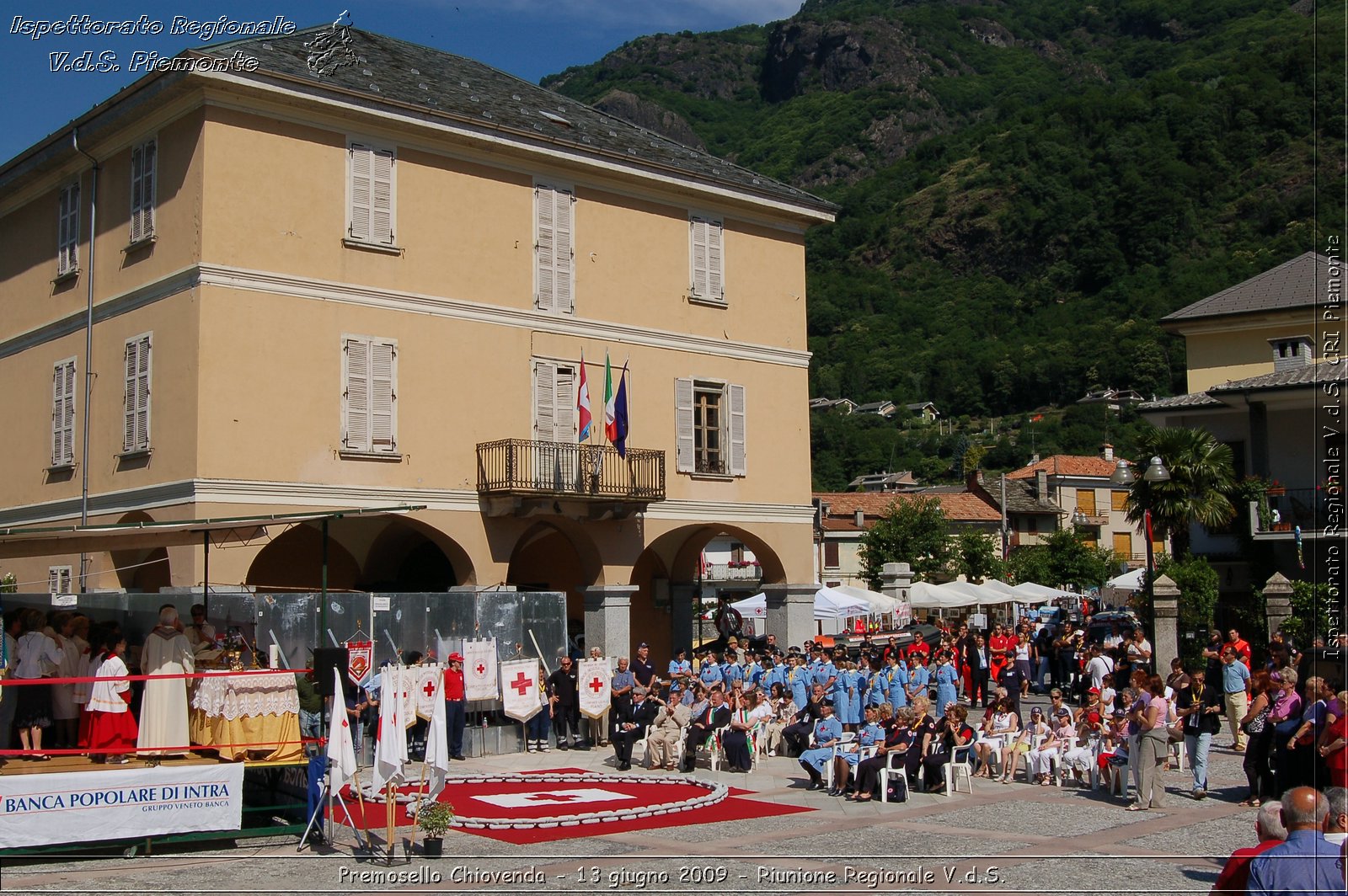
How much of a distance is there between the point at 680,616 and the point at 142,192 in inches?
611

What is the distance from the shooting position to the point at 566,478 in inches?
1066

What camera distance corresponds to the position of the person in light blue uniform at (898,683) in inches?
848

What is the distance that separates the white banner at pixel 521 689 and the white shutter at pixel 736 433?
9043 mm

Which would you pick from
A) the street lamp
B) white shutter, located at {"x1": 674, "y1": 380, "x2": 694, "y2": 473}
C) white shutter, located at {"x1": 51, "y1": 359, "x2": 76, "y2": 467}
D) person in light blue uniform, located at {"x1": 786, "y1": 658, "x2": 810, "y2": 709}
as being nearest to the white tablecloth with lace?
person in light blue uniform, located at {"x1": 786, "y1": 658, "x2": 810, "y2": 709}

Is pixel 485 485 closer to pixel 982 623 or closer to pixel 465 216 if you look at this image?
pixel 465 216

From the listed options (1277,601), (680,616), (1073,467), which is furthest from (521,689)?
(1073,467)

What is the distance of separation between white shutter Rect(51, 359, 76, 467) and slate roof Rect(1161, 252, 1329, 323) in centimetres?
3258

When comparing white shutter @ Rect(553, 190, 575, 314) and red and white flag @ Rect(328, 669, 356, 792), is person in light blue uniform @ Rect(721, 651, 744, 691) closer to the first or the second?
white shutter @ Rect(553, 190, 575, 314)

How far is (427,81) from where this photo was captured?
28.2 m

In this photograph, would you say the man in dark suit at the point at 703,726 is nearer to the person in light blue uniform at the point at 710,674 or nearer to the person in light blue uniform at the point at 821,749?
the person in light blue uniform at the point at 821,749

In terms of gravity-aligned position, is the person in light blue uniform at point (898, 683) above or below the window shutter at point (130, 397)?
below

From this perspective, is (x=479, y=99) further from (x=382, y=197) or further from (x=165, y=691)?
(x=165, y=691)

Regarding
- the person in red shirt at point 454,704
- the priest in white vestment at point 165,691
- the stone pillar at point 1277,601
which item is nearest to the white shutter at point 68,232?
the person in red shirt at point 454,704

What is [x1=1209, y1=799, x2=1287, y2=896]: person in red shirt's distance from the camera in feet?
25.0
